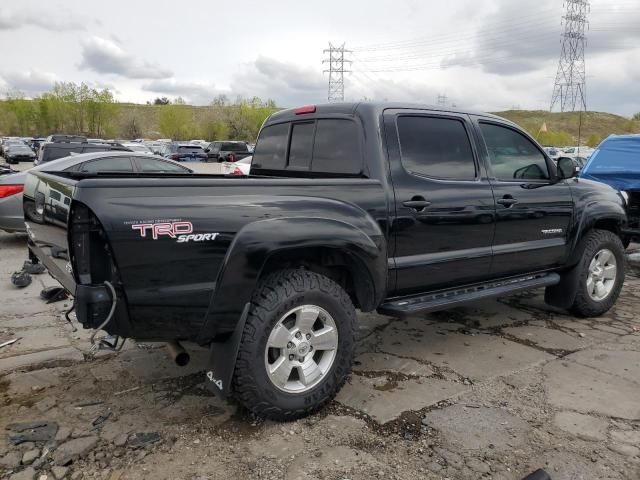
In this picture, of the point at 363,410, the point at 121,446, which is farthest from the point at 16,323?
the point at 363,410

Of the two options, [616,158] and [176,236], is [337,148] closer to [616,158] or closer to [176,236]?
[176,236]

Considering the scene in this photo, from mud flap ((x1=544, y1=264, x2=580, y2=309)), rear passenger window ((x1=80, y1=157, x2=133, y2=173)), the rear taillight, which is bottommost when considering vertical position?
mud flap ((x1=544, y1=264, x2=580, y2=309))

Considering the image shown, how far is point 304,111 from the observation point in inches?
165

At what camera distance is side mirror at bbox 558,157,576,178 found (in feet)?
15.5

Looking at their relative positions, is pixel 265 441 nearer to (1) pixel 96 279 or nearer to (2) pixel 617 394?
(1) pixel 96 279

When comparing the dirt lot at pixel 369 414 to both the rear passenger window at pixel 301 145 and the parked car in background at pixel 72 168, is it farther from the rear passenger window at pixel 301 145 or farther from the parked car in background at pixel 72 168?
the parked car in background at pixel 72 168

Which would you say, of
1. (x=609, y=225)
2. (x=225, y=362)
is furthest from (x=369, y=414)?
(x=609, y=225)

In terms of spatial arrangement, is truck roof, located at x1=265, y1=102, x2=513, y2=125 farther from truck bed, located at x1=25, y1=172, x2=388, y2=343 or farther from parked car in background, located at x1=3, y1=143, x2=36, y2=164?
parked car in background, located at x1=3, y1=143, x2=36, y2=164

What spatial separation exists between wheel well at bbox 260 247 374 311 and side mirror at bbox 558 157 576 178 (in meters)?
2.49

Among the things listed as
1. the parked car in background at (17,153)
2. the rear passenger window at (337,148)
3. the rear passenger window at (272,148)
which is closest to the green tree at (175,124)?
the parked car in background at (17,153)

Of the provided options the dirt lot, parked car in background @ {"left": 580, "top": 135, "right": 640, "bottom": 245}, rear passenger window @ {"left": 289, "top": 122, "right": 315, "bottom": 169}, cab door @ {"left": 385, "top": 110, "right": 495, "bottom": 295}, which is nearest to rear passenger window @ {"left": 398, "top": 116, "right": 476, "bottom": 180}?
cab door @ {"left": 385, "top": 110, "right": 495, "bottom": 295}

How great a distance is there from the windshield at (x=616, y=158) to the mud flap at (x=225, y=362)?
7.15 meters

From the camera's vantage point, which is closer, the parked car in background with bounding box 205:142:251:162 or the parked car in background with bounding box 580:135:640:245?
the parked car in background with bounding box 580:135:640:245

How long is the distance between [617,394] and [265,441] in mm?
2480
